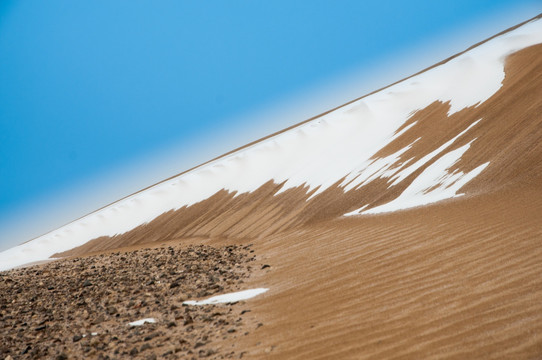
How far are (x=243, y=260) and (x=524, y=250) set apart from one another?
7.37 meters

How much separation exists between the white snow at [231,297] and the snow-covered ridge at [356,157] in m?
6.01

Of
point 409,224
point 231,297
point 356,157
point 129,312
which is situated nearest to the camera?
point 231,297

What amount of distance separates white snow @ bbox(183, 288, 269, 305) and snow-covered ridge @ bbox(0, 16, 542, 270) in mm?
6011

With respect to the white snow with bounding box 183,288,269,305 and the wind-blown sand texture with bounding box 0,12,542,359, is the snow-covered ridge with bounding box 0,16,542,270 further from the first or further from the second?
the white snow with bounding box 183,288,269,305

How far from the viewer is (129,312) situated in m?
8.49

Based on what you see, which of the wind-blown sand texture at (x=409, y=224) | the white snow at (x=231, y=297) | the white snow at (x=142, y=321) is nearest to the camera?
the wind-blown sand texture at (x=409, y=224)

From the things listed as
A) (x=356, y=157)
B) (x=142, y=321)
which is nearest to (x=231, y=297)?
(x=142, y=321)

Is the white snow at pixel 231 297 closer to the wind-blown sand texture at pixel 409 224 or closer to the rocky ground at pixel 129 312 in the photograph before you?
the rocky ground at pixel 129 312

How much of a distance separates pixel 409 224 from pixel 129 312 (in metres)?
5.82

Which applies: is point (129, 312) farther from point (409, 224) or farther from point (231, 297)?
point (409, 224)

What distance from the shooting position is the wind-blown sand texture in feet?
16.1

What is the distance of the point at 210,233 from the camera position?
76.7ft

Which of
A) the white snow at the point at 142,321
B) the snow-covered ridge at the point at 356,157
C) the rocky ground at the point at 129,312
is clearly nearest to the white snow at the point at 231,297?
the rocky ground at the point at 129,312

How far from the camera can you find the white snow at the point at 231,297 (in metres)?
8.21
